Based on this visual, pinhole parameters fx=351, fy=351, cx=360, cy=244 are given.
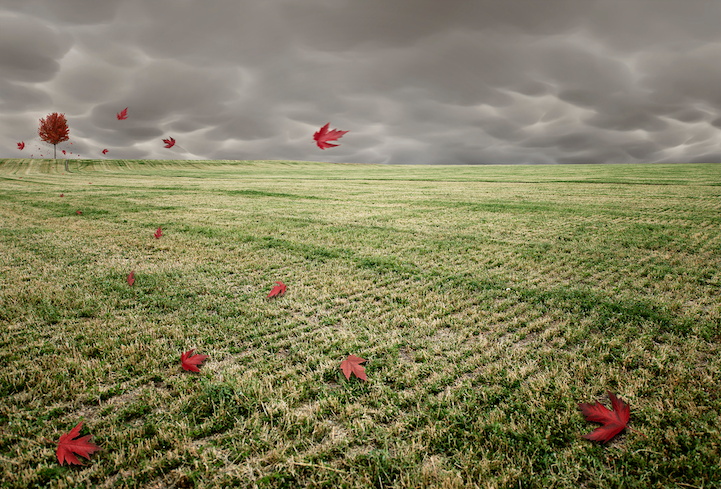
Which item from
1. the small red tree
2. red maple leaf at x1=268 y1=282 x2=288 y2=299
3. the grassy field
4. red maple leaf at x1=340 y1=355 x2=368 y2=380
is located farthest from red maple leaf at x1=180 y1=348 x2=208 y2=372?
the small red tree

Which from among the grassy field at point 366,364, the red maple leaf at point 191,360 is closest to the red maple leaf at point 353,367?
the grassy field at point 366,364

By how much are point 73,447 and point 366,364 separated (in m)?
1.91

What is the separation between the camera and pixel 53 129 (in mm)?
51250

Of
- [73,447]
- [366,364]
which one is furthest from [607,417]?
[73,447]

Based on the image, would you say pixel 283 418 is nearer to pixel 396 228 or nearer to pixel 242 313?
pixel 242 313

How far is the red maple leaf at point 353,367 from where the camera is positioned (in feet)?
8.75

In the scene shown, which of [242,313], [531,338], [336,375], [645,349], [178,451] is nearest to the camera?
[178,451]

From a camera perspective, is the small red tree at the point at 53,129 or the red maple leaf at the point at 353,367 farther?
the small red tree at the point at 53,129

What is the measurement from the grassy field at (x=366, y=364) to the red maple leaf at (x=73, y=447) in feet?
0.17

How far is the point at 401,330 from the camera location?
3.40 metres

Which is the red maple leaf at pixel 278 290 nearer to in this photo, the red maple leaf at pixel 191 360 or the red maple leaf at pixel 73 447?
the red maple leaf at pixel 191 360

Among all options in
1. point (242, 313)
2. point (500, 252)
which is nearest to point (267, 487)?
point (242, 313)

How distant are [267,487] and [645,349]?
10.6ft

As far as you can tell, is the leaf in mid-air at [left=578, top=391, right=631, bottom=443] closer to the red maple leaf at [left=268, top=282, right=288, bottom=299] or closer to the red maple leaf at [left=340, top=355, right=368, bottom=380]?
the red maple leaf at [left=340, top=355, right=368, bottom=380]
